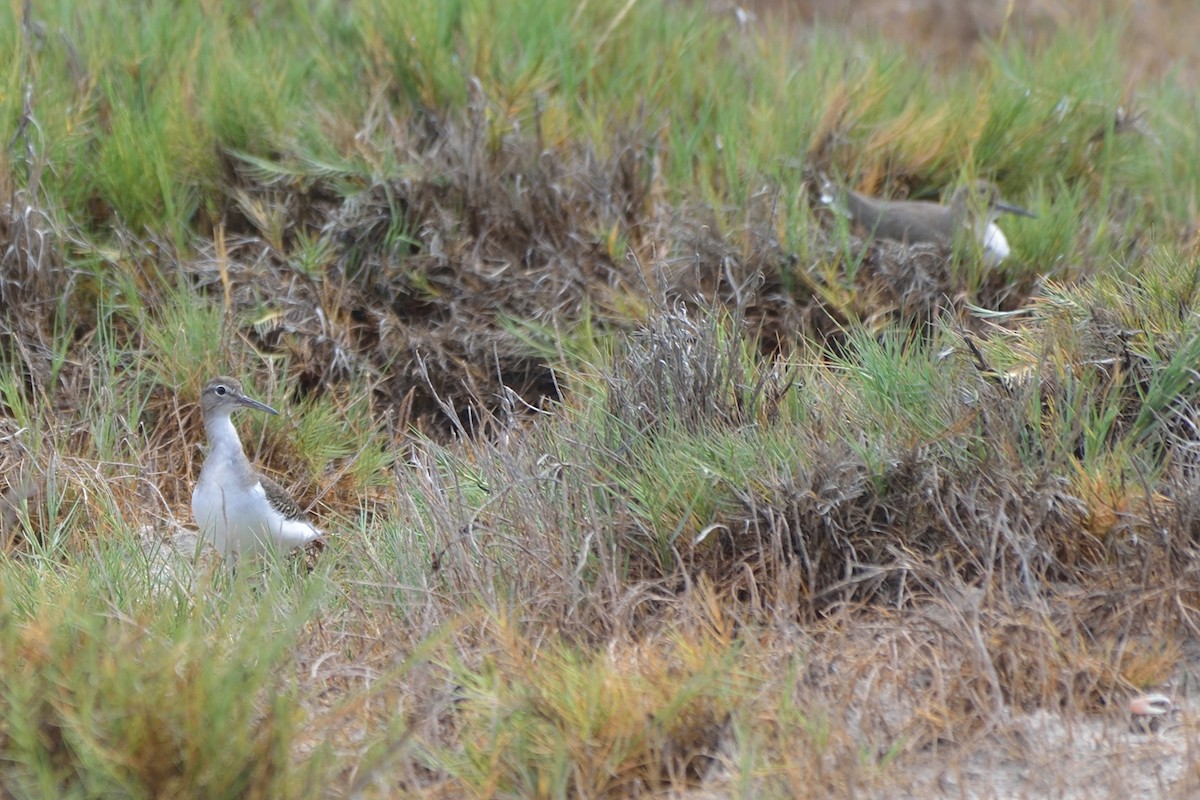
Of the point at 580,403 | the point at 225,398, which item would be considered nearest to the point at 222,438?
the point at 225,398

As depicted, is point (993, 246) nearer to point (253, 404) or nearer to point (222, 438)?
point (253, 404)

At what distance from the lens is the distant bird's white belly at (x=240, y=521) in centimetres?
422

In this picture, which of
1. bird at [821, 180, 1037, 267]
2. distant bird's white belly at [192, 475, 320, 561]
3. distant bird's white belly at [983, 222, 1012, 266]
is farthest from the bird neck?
distant bird's white belly at [983, 222, 1012, 266]

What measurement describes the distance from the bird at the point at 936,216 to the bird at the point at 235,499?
232cm

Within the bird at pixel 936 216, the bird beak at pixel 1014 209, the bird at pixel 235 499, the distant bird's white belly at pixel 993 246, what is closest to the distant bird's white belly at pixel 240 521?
the bird at pixel 235 499

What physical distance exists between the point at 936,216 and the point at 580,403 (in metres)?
1.88

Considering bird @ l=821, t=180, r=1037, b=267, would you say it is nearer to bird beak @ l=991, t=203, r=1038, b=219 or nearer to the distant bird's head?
bird beak @ l=991, t=203, r=1038, b=219

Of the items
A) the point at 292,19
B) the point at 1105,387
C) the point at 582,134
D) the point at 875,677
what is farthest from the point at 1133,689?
the point at 292,19

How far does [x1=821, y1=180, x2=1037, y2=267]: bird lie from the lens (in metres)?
5.11

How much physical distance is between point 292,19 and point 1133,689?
490cm

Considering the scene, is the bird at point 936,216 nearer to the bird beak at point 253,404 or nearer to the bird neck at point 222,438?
the bird beak at point 253,404

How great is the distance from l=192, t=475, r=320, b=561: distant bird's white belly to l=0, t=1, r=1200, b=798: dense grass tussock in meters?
0.11

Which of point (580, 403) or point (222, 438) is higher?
point (580, 403)

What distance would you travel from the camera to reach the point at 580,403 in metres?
4.24
